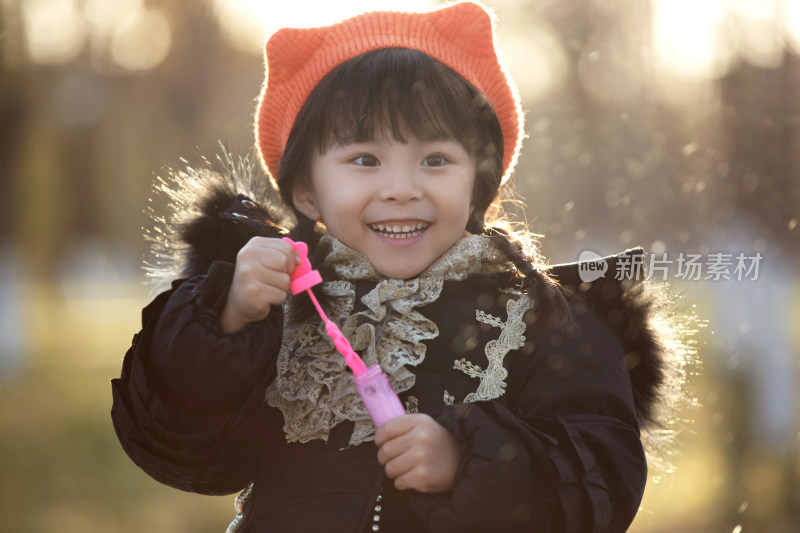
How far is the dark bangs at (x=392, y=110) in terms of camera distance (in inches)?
81.1

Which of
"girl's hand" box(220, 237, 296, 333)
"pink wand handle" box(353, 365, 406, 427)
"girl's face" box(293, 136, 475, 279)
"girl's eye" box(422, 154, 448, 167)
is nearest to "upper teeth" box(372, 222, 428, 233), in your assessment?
"girl's face" box(293, 136, 475, 279)

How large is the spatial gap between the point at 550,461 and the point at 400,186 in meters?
0.69

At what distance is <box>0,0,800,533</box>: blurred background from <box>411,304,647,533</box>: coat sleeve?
1.71 feet

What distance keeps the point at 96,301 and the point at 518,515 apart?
18.9 metres

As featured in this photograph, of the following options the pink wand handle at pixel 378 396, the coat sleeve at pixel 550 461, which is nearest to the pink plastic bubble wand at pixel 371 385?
the pink wand handle at pixel 378 396

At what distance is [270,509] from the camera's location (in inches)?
74.7

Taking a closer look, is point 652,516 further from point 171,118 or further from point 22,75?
point 171,118

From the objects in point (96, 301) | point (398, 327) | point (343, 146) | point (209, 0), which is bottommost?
point (398, 327)

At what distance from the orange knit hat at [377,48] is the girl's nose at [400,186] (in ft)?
1.16

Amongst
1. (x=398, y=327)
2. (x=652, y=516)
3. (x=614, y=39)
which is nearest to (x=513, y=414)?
(x=398, y=327)

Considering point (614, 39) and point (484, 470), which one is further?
point (614, 39)

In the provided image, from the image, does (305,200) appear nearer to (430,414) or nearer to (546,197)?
(430,414)

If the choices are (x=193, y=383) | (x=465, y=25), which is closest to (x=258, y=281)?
(x=193, y=383)

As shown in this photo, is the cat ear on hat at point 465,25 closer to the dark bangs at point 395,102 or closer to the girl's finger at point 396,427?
the dark bangs at point 395,102
